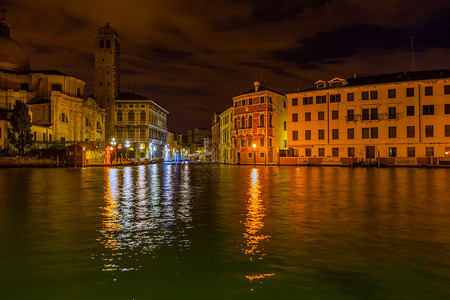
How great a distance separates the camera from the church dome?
67.5 meters

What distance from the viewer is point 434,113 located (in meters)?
44.3

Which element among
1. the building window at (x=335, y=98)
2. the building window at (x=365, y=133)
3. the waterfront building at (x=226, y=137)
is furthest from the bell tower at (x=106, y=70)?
the building window at (x=365, y=133)

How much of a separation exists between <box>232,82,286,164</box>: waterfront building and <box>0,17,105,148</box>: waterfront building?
31397 mm

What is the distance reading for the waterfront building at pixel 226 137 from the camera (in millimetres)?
71000

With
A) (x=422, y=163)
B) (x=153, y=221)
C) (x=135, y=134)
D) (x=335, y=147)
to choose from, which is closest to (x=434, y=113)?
(x=422, y=163)

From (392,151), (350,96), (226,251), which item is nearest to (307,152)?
(350,96)

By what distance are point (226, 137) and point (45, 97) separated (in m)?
37.8

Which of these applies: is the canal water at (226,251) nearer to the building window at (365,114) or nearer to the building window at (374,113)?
the building window at (374,113)

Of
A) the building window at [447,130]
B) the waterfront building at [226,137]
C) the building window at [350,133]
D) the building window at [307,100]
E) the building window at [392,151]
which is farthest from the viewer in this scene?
the waterfront building at [226,137]

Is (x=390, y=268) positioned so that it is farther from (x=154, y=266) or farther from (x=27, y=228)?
(x=27, y=228)

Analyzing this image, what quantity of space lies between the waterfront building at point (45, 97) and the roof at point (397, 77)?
149ft

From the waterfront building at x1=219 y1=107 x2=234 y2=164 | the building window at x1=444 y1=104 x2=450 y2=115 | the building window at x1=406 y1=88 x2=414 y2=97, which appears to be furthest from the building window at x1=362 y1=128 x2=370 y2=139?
the waterfront building at x1=219 y1=107 x2=234 y2=164

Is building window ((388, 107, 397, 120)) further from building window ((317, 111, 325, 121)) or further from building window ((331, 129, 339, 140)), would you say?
building window ((317, 111, 325, 121))

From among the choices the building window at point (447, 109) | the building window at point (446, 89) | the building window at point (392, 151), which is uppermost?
the building window at point (446, 89)
